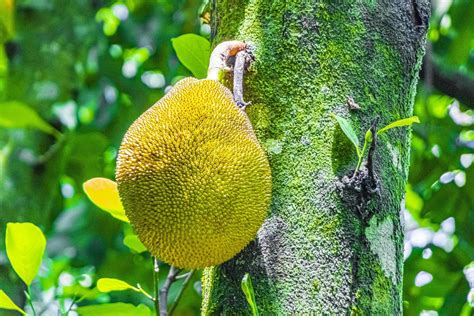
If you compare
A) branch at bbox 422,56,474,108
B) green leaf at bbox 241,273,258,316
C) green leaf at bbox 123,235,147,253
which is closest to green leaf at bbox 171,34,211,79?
green leaf at bbox 123,235,147,253

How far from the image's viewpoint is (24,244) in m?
0.89

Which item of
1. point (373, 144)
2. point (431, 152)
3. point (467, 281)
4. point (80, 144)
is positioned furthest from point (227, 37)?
point (80, 144)

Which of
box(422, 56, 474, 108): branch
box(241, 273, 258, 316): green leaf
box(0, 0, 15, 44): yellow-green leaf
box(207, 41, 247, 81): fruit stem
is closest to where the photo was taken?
box(241, 273, 258, 316): green leaf

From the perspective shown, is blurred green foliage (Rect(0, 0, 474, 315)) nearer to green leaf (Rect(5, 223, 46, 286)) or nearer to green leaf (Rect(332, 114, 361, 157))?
green leaf (Rect(5, 223, 46, 286))

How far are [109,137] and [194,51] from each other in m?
1.50

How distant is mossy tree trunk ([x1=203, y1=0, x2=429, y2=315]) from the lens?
707 millimetres

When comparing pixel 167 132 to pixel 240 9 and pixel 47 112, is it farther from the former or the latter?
pixel 47 112

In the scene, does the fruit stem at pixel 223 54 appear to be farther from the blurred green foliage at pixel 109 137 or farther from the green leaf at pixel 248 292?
the blurred green foliage at pixel 109 137

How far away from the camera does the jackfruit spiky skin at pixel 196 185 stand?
0.69m

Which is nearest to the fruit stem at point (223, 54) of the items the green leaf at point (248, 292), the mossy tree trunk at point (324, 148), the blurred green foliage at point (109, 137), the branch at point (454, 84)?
the mossy tree trunk at point (324, 148)

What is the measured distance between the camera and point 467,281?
5.00 feet

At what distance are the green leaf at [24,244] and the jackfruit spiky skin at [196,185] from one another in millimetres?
201

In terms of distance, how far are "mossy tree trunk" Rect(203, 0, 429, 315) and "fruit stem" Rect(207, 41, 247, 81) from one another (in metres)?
0.02

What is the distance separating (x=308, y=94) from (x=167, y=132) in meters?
0.15
